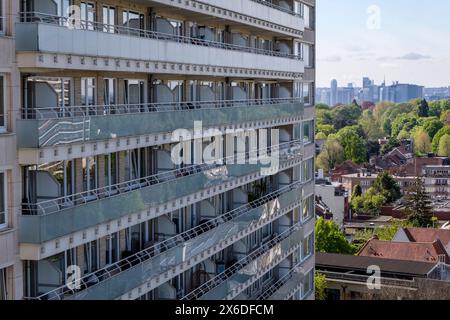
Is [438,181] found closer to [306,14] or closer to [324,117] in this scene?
[324,117]

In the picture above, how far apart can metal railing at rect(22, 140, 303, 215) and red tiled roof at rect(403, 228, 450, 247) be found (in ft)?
100

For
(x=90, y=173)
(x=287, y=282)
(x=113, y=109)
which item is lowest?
(x=287, y=282)

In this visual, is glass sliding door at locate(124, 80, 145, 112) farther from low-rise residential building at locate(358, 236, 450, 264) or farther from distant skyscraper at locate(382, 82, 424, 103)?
distant skyscraper at locate(382, 82, 424, 103)

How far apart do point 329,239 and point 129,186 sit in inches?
1364

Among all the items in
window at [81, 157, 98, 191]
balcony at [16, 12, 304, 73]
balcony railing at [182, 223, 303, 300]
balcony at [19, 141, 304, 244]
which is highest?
balcony at [16, 12, 304, 73]

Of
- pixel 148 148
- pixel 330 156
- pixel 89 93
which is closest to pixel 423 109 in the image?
pixel 330 156

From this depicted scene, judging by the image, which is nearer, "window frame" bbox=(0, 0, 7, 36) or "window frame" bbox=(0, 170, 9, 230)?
"window frame" bbox=(0, 0, 7, 36)

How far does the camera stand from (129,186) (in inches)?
541

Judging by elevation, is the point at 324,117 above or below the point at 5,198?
below

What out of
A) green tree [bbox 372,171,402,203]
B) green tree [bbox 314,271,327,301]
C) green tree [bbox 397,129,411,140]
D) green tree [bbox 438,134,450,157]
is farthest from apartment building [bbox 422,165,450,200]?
green tree [bbox 314,271,327,301]

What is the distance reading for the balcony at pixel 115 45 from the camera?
10.1m

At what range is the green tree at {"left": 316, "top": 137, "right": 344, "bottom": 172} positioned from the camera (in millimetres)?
91812

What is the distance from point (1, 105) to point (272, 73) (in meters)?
11.1
